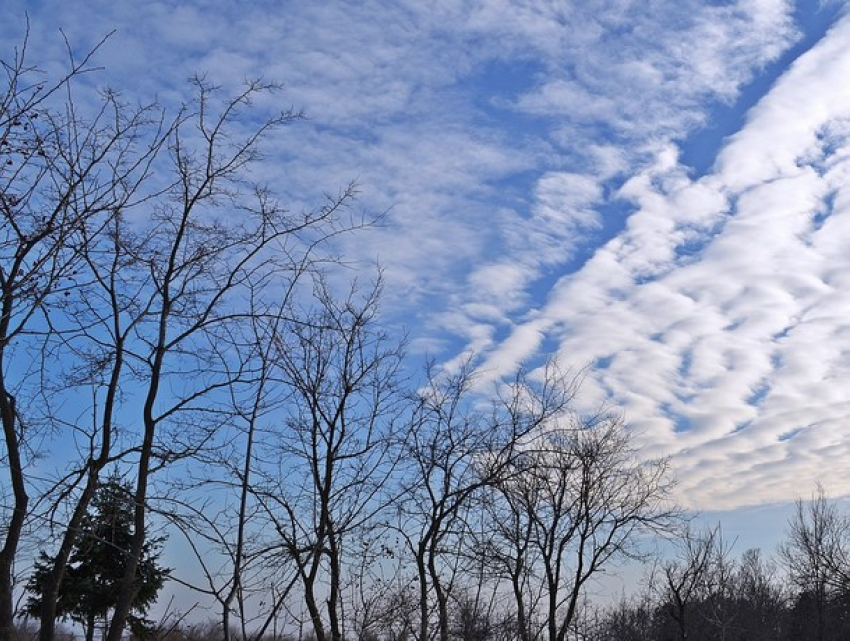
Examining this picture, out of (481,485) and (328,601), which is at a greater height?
(481,485)

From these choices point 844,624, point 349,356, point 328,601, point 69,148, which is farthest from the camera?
point 844,624

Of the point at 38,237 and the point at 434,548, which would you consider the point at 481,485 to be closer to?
the point at 434,548

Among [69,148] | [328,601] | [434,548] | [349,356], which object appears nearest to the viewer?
[69,148]

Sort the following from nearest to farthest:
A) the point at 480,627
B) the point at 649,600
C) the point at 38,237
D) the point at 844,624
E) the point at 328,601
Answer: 1. the point at 38,237
2. the point at 328,601
3. the point at 480,627
4. the point at 649,600
5. the point at 844,624

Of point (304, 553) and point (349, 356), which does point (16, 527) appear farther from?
point (349, 356)

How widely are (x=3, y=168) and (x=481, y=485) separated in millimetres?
7498

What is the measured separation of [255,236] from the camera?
7.63m

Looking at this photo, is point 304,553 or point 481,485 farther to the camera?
point 481,485

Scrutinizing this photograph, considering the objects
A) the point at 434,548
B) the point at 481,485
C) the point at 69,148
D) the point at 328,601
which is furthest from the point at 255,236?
the point at 434,548

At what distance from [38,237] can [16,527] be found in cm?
240

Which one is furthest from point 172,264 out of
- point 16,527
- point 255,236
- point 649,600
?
point 649,600

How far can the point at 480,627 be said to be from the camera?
10.2 m

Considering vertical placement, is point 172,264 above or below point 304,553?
above

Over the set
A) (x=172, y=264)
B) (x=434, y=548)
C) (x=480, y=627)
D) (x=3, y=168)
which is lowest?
(x=480, y=627)
